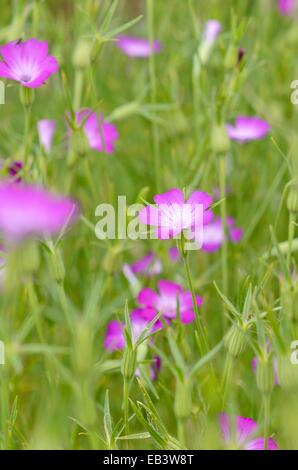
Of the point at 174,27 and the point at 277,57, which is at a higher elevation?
the point at 174,27

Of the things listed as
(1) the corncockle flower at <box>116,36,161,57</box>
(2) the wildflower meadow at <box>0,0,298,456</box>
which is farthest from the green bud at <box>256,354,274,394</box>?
(1) the corncockle flower at <box>116,36,161,57</box>

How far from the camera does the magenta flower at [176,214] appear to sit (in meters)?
0.67

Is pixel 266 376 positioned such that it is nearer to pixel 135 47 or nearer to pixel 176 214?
pixel 176 214

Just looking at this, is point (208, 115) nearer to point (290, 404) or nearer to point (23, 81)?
point (23, 81)

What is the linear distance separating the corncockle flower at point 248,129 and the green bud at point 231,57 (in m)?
0.17

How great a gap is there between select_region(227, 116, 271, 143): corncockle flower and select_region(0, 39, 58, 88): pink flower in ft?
1.23

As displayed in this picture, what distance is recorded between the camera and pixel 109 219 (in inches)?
32.8

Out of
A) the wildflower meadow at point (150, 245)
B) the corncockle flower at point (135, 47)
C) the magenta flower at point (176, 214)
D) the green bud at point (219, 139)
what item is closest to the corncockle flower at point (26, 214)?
the wildflower meadow at point (150, 245)

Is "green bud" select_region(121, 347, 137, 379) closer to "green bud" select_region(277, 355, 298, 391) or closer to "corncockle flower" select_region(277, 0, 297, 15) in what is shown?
"green bud" select_region(277, 355, 298, 391)

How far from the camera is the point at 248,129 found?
1174 millimetres

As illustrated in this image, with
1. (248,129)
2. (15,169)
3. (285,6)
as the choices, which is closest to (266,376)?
(15,169)

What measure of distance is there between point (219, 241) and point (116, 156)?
0.32 m

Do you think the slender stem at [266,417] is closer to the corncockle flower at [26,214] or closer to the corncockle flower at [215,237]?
the corncockle flower at [26,214]
